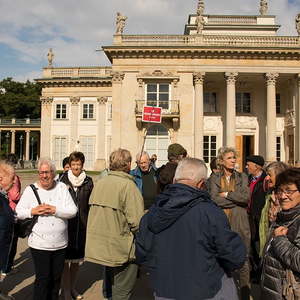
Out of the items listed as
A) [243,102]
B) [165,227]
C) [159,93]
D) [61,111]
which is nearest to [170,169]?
[165,227]

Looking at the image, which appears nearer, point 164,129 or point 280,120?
point 164,129

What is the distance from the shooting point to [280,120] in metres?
31.2

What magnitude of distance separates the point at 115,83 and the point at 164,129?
17.8 ft

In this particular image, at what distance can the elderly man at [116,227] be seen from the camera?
13.0 ft

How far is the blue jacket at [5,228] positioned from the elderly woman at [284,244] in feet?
9.87

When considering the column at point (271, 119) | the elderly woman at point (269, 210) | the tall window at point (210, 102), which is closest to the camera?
the elderly woman at point (269, 210)

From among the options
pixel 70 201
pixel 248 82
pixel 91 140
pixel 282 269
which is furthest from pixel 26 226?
pixel 91 140

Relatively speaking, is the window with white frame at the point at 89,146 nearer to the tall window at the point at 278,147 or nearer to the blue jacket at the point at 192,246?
the tall window at the point at 278,147

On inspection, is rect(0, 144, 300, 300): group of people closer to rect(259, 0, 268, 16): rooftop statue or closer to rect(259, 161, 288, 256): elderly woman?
rect(259, 161, 288, 256): elderly woman

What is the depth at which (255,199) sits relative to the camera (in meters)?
5.48

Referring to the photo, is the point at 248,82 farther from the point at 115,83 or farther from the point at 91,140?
the point at 91,140

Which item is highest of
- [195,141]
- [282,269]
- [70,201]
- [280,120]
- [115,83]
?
[115,83]

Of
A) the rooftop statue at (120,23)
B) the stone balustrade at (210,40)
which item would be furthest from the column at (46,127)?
the stone balustrade at (210,40)

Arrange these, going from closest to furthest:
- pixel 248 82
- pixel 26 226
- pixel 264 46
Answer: pixel 26 226 < pixel 264 46 < pixel 248 82
